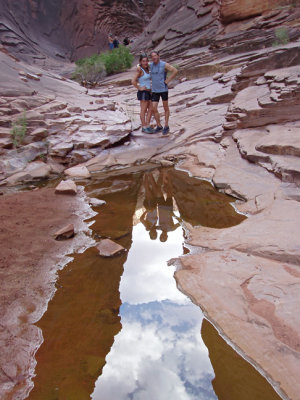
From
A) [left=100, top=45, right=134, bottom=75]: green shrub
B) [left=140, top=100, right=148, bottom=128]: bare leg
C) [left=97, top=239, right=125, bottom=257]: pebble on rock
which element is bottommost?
[left=97, top=239, right=125, bottom=257]: pebble on rock

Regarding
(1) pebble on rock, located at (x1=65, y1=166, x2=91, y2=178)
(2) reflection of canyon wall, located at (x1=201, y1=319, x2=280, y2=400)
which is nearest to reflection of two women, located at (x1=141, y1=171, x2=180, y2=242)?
(1) pebble on rock, located at (x1=65, y1=166, x2=91, y2=178)

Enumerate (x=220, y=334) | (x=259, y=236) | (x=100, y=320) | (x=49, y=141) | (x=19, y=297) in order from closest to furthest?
1. (x=220, y=334)
2. (x=100, y=320)
3. (x=19, y=297)
4. (x=259, y=236)
5. (x=49, y=141)

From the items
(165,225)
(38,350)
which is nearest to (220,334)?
(38,350)

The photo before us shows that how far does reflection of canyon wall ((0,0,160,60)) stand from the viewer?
1118 inches

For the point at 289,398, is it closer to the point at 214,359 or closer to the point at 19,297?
the point at 214,359

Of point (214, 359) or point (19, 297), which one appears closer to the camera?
point (214, 359)

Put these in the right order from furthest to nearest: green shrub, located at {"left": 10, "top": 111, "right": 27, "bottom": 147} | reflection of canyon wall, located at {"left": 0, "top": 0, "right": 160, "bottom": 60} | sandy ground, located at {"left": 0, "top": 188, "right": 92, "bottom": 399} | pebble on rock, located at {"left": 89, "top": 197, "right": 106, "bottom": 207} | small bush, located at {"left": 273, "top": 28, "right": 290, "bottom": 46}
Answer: reflection of canyon wall, located at {"left": 0, "top": 0, "right": 160, "bottom": 60} < small bush, located at {"left": 273, "top": 28, "right": 290, "bottom": 46} < green shrub, located at {"left": 10, "top": 111, "right": 27, "bottom": 147} < pebble on rock, located at {"left": 89, "top": 197, "right": 106, "bottom": 207} < sandy ground, located at {"left": 0, "top": 188, "right": 92, "bottom": 399}

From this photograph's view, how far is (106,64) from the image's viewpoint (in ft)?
63.2

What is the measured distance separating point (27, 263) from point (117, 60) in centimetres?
1810

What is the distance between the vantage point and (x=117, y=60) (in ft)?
62.6

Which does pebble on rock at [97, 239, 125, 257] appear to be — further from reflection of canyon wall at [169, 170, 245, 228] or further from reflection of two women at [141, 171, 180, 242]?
reflection of canyon wall at [169, 170, 245, 228]

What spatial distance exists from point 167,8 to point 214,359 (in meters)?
23.6

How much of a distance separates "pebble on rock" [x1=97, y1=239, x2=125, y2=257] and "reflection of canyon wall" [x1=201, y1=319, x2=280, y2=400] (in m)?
1.35

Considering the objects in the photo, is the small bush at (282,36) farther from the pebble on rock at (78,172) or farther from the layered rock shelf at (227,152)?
the pebble on rock at (78,172)
